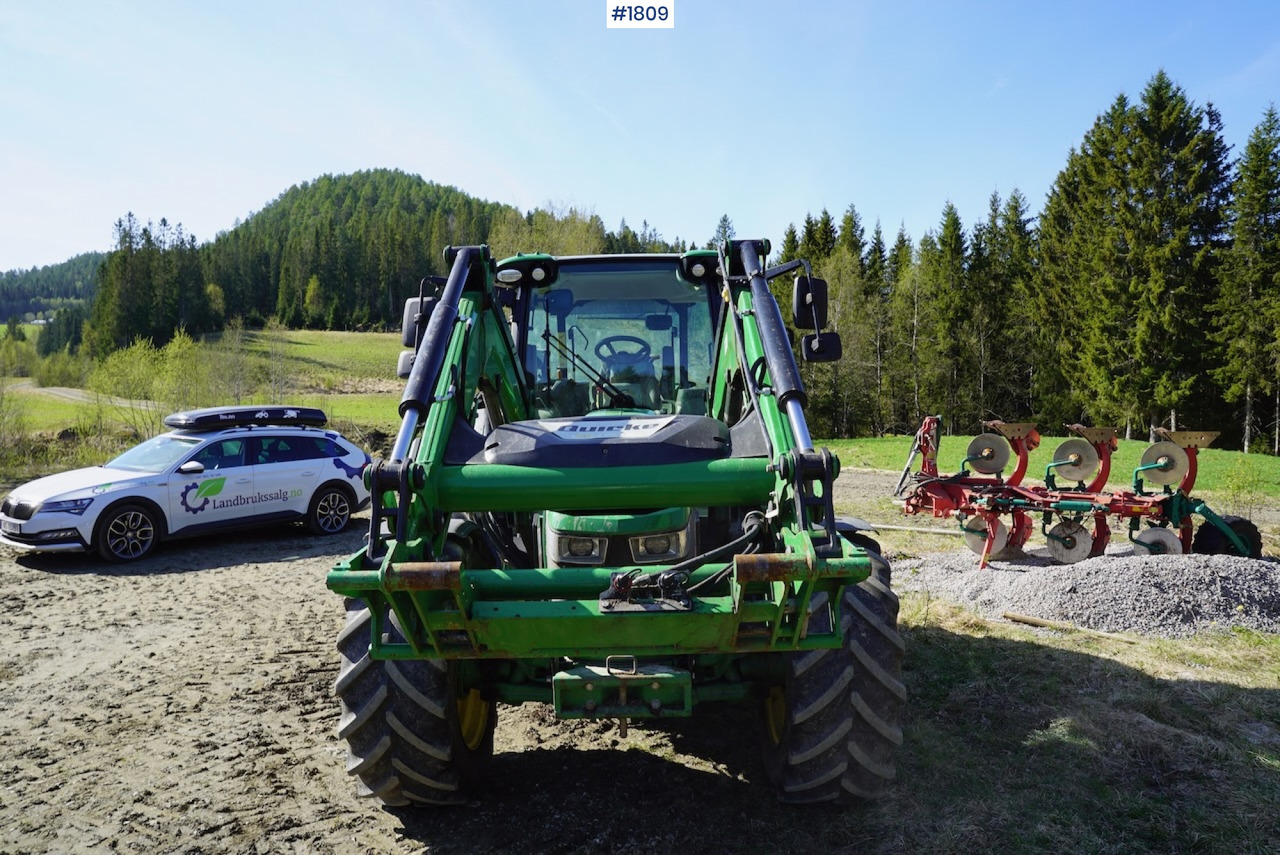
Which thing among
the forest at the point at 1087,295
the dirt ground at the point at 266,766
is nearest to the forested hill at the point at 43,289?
the forest at the point at 1087,295

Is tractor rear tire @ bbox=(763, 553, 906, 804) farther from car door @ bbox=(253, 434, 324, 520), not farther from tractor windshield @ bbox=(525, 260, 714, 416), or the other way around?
car door @ bbox=(253, 434, 324, 520)

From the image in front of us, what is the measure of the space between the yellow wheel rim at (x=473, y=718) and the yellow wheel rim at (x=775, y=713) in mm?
1317

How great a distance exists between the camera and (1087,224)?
3472 cm

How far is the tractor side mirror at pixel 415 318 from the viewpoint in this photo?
4.24 m

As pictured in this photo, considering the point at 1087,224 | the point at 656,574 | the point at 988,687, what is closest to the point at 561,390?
the point at 656,574

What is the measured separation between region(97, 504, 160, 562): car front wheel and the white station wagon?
11mm

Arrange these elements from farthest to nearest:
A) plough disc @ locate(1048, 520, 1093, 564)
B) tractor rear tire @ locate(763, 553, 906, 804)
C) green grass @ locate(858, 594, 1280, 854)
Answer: plough disc @ locate(1048, 520, 1093, 564) → green grass @ locate(858, 594, 1280, 854) → tractor rear tire @ locate(763, 553, 906, 804)

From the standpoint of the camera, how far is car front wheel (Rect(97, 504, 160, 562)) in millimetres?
9617

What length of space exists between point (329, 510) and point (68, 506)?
321 cm

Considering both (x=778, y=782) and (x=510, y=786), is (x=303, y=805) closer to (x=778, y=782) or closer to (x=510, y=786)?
(x=510, y=786)

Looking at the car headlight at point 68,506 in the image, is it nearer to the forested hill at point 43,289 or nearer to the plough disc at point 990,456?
the plough disc at point 990,456

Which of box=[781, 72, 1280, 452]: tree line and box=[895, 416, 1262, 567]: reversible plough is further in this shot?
box=[781, 72, 1280, 452]: tree line

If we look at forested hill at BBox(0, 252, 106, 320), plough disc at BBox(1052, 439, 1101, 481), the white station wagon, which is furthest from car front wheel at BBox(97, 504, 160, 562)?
forested hill at BBox(0, 252, 106, 320)

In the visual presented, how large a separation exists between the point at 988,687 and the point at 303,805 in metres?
3.97
